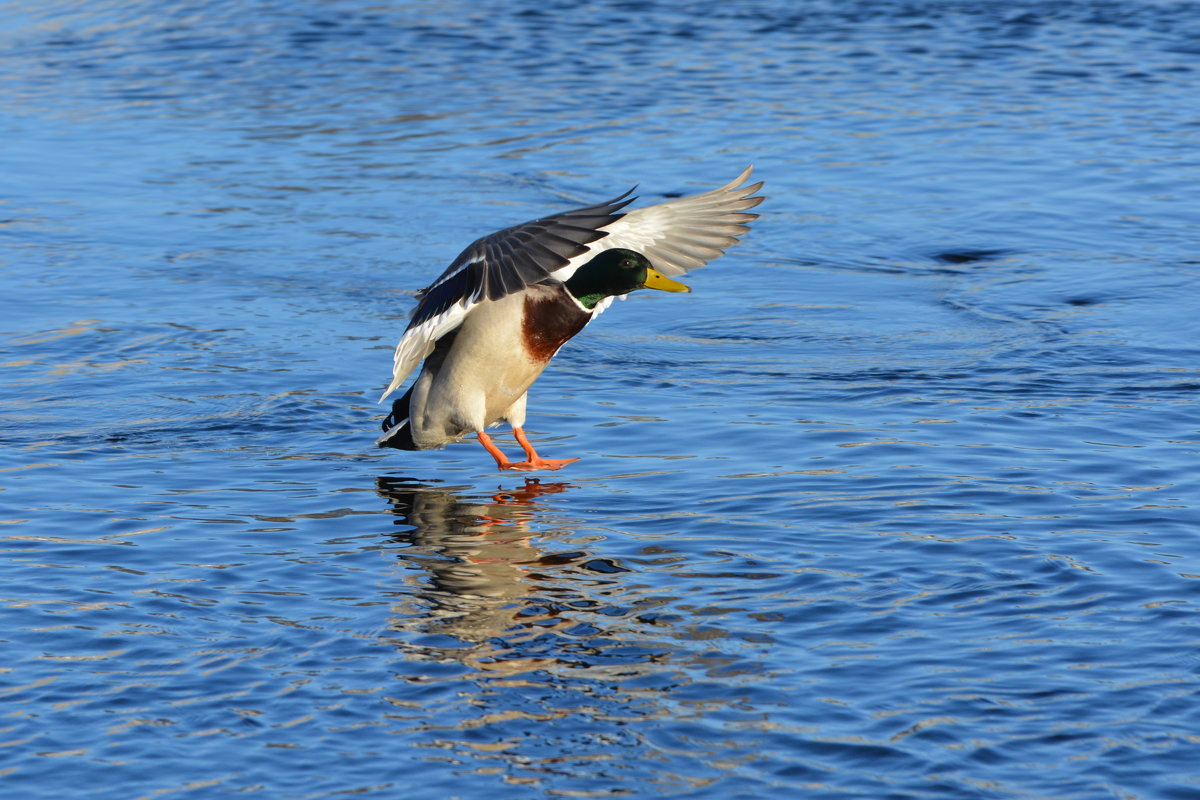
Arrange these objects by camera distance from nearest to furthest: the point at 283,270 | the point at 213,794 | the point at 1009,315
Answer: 1. the point at 213,794
2. the point at 1009,315
3. the point at 283,270

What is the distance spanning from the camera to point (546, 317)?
6.84 meters

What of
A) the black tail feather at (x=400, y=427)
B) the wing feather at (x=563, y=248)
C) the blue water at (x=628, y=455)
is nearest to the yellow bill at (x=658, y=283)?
the wing feather at (x=563, y=248)

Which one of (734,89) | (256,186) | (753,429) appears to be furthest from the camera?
(734,89)

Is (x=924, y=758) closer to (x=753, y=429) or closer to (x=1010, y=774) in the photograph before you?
(x=1010, y=774)

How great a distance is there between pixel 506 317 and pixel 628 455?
914 millimetres

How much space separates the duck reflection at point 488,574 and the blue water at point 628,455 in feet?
0.09

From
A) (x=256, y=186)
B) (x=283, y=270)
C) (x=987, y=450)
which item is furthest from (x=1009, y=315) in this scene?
(x=256, y=186)

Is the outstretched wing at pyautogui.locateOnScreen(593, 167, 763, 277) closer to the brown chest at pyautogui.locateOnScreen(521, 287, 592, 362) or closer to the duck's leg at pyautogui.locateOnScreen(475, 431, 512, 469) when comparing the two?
the brown chest at pyautogui.locateOnScreen(521, 287, 592, 362)

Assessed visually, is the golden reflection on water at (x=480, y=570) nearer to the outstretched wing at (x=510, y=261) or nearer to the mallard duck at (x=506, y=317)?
the mallard duck at (x=506, y=317)

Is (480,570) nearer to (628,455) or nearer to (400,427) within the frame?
(400,427)

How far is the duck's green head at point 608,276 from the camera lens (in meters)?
6.92

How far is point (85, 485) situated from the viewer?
6.80 meters

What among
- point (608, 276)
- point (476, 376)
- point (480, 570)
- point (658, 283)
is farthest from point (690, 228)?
point (480, 570)

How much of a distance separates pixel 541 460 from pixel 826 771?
303 cm
